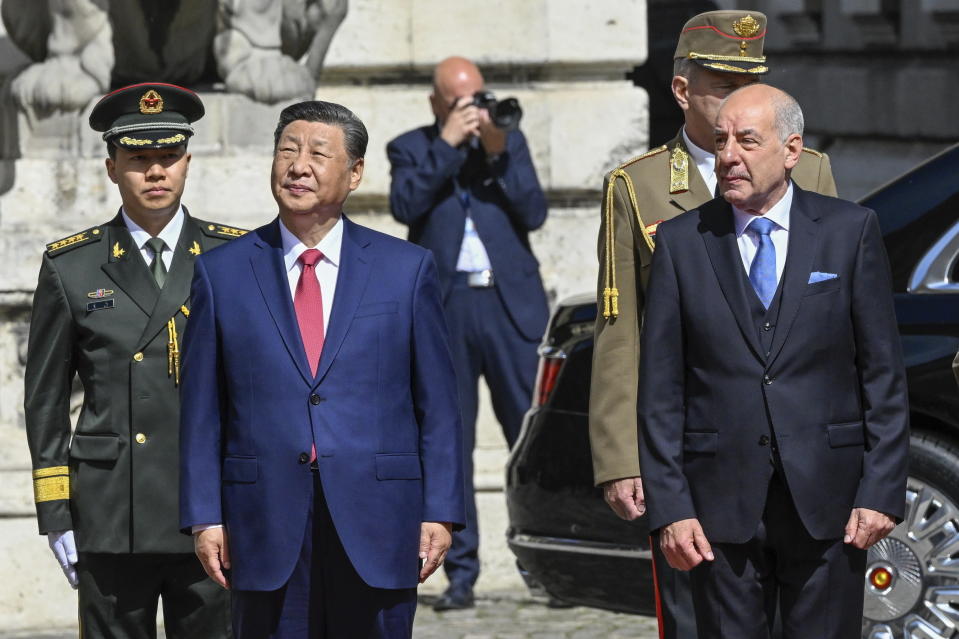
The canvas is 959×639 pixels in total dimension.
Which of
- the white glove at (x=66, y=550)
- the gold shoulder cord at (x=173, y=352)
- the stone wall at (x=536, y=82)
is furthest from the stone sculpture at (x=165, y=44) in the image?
the white glove at (x=66, y=550)

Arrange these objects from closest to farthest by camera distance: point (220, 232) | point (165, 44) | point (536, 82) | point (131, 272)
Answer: point (131, 272) < point (220, 232) < point (165, 44) < point (536, 82)

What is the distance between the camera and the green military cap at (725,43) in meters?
5.42

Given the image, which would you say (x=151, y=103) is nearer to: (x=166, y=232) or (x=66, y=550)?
(x=166, y=232)

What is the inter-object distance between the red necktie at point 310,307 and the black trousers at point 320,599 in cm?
27

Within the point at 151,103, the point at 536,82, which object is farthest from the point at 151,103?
the point at 536,82

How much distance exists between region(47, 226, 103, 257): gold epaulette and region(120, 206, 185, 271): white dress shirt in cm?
8

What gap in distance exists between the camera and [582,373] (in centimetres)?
709

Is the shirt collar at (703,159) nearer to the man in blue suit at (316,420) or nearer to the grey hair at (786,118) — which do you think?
the grey hair at (786,118)

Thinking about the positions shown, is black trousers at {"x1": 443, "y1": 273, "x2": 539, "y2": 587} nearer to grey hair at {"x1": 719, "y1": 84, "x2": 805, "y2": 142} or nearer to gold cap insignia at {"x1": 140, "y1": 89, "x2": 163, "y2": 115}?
gold cap insignia at {"x1": 140, "y1": 89, "x2": 163, "y2": 115}

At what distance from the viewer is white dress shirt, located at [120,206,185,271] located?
5707mm

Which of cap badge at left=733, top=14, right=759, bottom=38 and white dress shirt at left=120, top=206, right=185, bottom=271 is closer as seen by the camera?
cap badge at left=733, top=14, right=759, bottom=38

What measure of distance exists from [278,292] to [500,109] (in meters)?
3.66

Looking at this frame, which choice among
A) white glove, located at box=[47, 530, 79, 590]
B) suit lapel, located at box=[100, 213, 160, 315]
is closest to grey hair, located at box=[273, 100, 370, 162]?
suit lapel, located at box=[100, 213, 160, 315]

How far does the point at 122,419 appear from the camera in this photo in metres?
5.59
